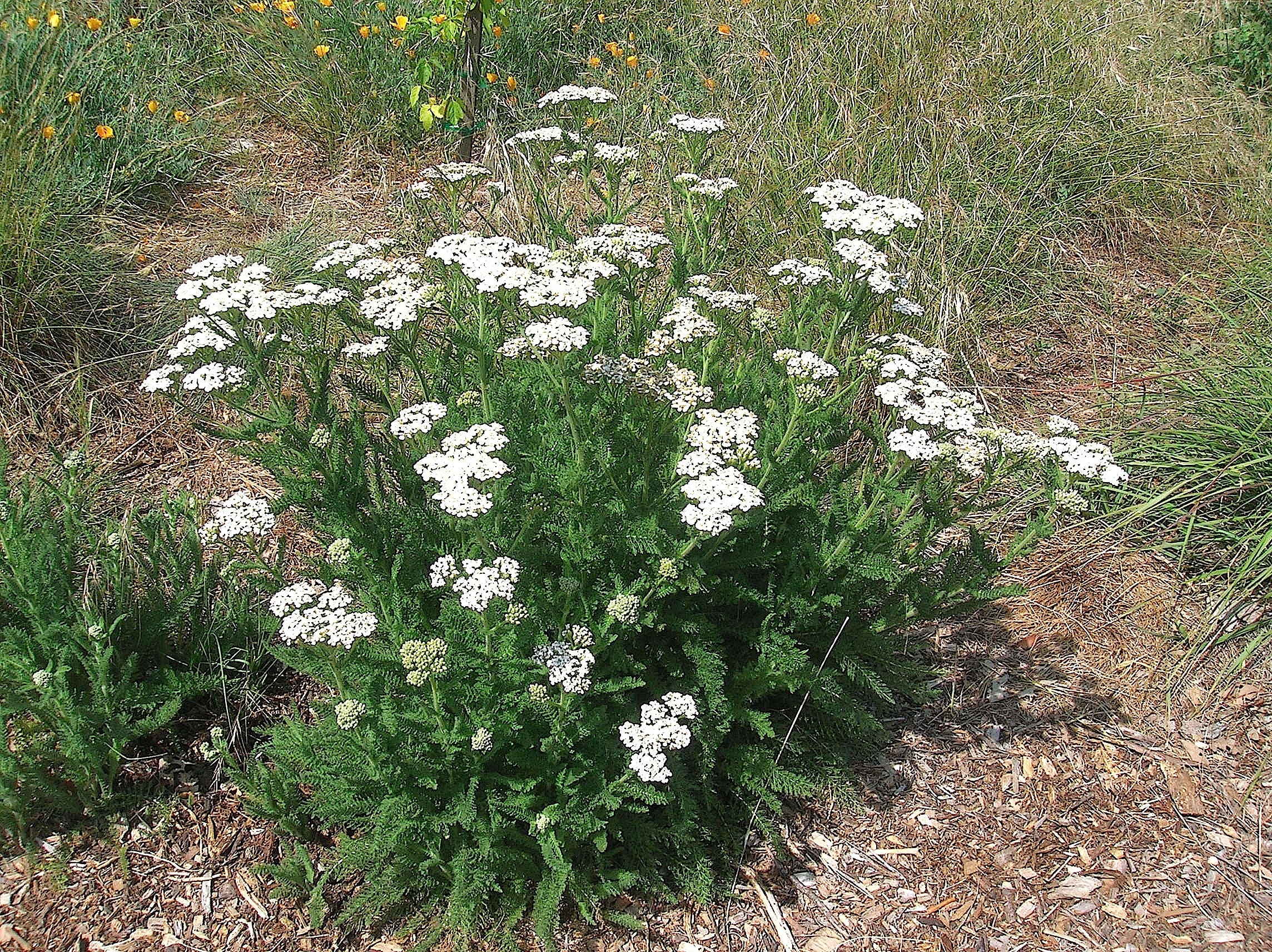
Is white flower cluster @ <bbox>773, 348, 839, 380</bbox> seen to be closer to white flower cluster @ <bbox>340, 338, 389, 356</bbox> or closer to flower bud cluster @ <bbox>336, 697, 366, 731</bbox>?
white flower cluster @ <bbox>340, 338, 389, 356</bbox>

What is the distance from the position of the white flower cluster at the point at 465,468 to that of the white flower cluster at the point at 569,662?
0.47 metres

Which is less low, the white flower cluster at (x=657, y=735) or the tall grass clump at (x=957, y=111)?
the tall grass clump at (x=957, y=111)

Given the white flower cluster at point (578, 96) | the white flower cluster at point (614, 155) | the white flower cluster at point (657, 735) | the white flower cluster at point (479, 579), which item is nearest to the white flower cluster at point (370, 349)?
the white flower cluster at point (479, 579)

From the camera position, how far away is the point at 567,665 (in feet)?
9.00

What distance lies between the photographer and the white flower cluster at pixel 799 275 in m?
3.49

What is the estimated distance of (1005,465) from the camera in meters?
3.18

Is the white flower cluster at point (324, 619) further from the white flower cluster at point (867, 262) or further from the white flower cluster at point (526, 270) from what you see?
the white flower cluster at point (867, 262)

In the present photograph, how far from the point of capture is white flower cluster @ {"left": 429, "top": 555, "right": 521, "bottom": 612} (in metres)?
2.61

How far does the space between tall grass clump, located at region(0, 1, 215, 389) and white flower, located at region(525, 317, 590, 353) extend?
323 cm

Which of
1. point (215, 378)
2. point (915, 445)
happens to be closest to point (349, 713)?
point (215, 378)

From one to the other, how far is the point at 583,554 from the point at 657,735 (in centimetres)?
60

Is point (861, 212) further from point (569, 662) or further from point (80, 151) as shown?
point (80, 151)

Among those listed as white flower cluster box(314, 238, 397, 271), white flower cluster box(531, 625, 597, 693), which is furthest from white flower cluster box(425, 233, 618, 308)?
white flower cluster box(531, 625, 597, 693)

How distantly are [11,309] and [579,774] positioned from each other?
3783 mm
